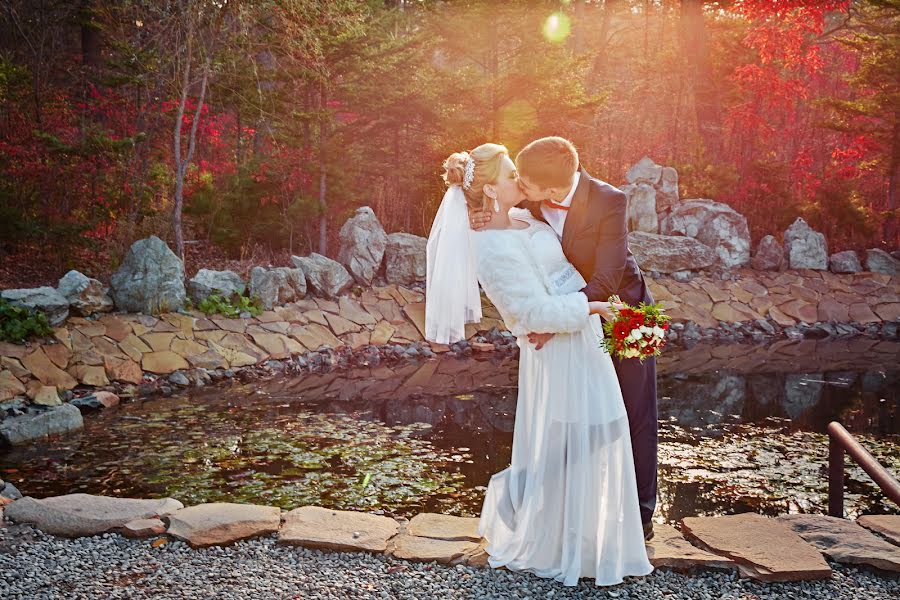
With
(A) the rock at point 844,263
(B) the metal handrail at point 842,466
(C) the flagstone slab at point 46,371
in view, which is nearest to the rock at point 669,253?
(A) the rock at point 844,263

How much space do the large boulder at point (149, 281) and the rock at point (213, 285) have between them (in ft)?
0.83

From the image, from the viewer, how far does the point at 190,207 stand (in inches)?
485

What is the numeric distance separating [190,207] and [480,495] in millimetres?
8592

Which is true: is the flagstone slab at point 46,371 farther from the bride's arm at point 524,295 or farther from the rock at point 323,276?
the bride's arm at point 524,295

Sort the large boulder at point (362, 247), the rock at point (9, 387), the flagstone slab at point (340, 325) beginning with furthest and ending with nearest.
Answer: the large boulder at point (362, 247) → the flagstone slab at point (340, 325) → the rock at point (9, 387)

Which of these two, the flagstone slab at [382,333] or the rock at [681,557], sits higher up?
the flagstone slab at [382,333]

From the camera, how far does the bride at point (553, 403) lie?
3311mm

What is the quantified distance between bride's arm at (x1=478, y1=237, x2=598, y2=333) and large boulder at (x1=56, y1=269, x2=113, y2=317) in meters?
6.62

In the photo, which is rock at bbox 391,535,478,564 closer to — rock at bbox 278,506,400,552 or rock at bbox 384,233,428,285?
rock at bbox 278,506,400,552

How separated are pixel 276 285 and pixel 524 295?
284 inches

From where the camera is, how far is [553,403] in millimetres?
3402

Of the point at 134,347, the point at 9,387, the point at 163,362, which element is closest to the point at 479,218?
the point at 9,387

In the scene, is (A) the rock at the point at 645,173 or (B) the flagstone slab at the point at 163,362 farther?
(A) the rock at the point at 645,173

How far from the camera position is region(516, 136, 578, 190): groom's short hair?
326 cm
